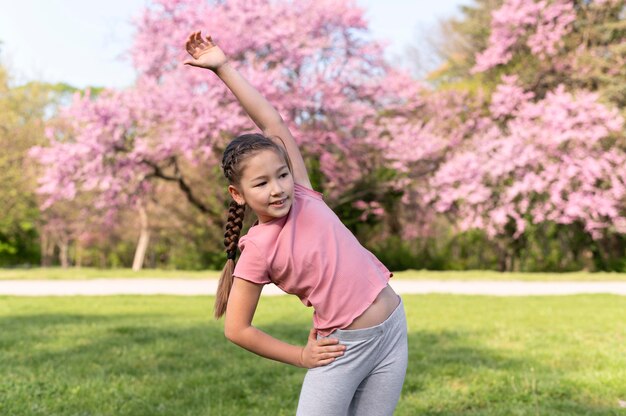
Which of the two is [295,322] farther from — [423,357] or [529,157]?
[529,157]

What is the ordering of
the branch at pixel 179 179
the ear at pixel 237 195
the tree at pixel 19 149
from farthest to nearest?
the tree at pixel 19 149 → the branch at pixel 179 179 → the ear at pixel 237 195

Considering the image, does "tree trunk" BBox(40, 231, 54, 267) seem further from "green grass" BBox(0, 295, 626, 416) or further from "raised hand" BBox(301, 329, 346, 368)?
"raised hand" BBox(301, 329, 346, 368)

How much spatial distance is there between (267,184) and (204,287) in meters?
13.6

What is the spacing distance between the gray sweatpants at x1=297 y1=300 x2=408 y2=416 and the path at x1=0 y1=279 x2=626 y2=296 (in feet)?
38.3

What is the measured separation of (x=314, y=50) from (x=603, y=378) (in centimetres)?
1333

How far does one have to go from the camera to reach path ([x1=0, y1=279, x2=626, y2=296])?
46.3ft

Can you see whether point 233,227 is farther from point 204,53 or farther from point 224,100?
point 224,100

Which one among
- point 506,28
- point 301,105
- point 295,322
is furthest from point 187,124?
point 506,28

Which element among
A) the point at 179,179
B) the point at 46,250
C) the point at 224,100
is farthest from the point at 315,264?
the point at 46,250

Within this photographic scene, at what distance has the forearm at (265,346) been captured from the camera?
7.29 feet

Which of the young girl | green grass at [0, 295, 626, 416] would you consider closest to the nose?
the young girl

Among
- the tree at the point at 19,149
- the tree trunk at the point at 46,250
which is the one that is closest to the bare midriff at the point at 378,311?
the tree at the point at 19,149

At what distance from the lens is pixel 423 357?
6.52 metres

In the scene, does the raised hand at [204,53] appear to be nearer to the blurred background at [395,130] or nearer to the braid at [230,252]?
the braid at [230,252]
